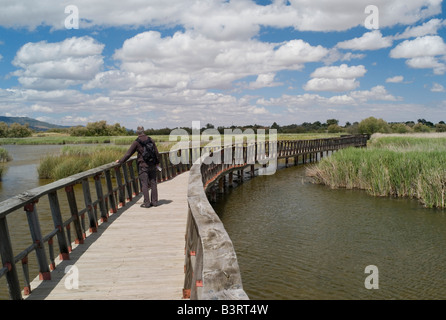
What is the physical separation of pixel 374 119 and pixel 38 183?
7624 centimetres

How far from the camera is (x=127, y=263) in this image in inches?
213

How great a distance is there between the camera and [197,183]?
5.52 metres

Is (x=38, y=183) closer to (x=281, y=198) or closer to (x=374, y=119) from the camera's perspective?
(x=281, y=198)

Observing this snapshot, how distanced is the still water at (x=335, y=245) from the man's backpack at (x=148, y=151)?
342 centimetres

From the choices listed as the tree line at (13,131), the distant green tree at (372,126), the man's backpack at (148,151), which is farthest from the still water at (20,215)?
the tree line at (13,131)

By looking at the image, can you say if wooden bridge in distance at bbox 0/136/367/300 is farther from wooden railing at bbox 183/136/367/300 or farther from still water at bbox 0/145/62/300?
still water at bbox 0/145/62/300

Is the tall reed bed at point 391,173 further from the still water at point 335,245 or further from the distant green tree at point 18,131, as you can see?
the distant green tree at point 18,131

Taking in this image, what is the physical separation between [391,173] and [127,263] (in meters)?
16.3

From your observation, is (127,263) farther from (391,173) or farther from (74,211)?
(391,173)

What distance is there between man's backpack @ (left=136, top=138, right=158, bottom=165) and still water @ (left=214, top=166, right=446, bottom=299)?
3423 mm

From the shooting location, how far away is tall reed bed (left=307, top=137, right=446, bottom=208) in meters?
15.9

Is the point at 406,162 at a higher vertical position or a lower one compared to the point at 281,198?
higher
